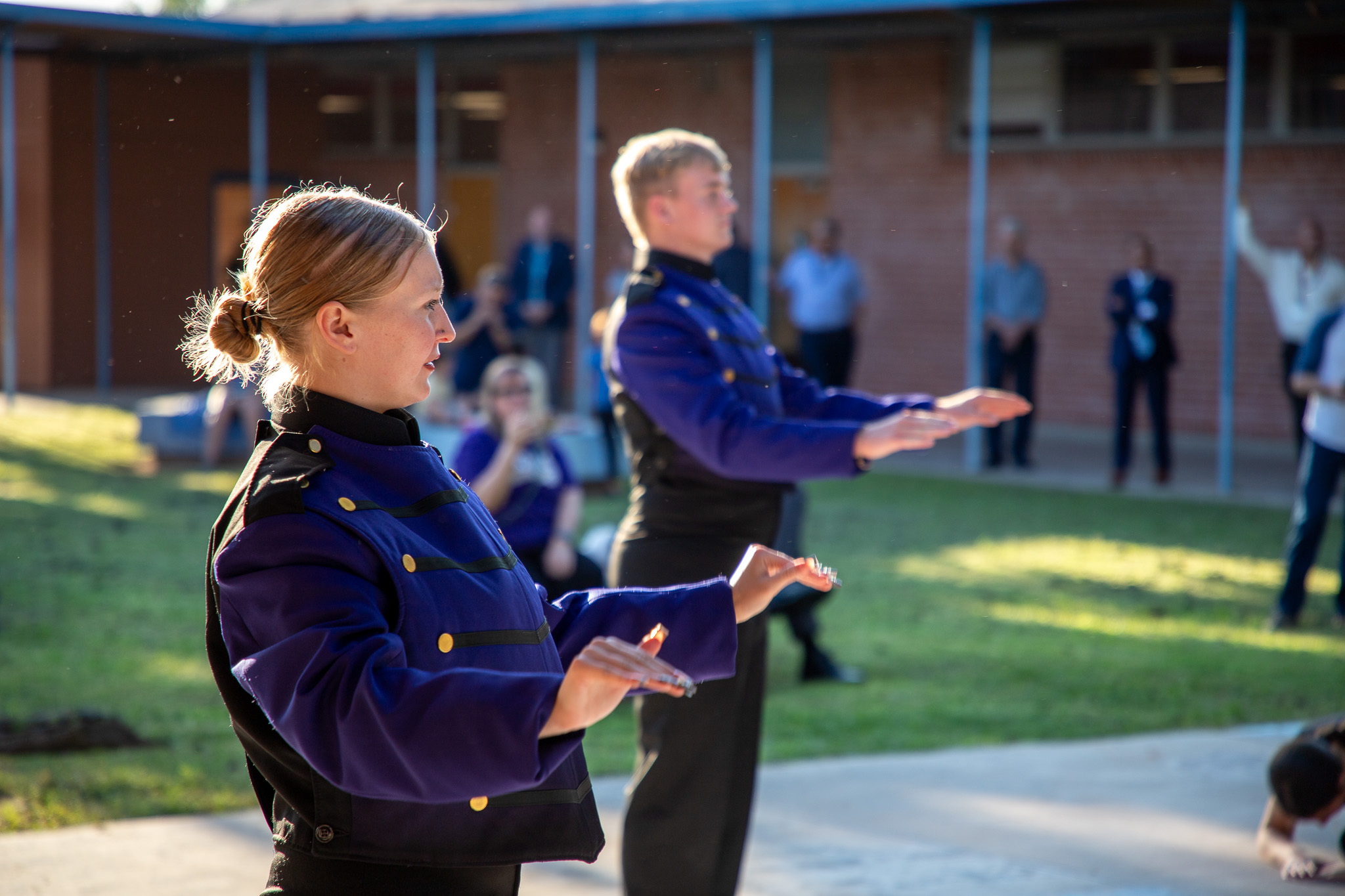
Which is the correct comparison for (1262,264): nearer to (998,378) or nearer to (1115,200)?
(998,378)

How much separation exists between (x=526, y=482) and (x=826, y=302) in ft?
28.9

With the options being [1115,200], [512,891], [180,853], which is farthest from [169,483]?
[512,891]

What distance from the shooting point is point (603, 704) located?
1638mm

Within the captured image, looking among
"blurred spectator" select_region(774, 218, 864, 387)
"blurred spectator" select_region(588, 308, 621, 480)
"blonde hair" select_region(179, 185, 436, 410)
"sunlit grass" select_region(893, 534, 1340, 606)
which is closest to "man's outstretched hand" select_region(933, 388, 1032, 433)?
"blonde hair" select_region(179, 185, 436, 410)

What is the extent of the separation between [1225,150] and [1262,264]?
12.7 feet

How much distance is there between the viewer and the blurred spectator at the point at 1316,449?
304 inches

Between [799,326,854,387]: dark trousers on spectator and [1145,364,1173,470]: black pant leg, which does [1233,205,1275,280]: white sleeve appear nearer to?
[1145,364,1173,470]: black pant leg

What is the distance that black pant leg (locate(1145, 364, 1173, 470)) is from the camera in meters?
13.3

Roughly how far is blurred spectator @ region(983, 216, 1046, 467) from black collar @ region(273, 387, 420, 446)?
1280cm

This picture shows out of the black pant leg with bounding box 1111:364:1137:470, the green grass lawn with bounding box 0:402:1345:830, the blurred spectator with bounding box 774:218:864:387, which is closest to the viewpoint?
the green grass lawn with bounding box 0:402:1345:830

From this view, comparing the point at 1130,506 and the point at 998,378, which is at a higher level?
the point at 998,378

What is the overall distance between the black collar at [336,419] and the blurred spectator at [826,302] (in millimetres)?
Answer: 13049

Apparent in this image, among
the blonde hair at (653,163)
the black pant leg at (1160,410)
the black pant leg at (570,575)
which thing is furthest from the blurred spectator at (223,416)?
the blonde hair at (653,163)

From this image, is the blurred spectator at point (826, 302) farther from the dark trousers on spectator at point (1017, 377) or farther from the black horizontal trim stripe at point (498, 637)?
the black horizontal trim stripe at point (498, 637)
